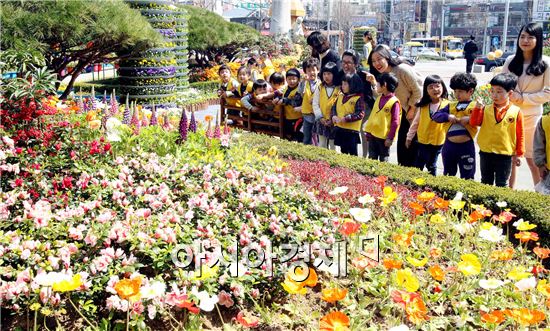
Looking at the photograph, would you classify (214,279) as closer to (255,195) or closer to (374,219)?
(255,195)

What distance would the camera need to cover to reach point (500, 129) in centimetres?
469

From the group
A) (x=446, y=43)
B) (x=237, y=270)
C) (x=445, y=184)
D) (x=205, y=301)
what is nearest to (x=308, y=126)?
(x=445, y=184)

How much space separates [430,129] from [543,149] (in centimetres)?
105

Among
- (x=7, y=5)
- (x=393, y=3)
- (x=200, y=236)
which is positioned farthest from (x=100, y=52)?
(x=393, y=3)

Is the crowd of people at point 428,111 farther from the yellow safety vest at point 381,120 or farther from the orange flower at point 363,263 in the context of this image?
the orange flower at point 363,263

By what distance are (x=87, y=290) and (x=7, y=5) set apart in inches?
257

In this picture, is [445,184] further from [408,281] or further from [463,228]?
[408,281]

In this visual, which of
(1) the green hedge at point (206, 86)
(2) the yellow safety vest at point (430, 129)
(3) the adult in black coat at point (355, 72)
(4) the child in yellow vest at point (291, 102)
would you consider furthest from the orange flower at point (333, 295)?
(1) the green hedge at point (206, 86)

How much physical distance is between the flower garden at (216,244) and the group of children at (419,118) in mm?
676

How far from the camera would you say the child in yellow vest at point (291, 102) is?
6.88 meters

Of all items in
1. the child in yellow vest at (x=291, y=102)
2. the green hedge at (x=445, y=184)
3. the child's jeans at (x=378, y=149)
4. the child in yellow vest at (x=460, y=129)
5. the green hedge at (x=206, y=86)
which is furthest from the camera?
the green hedge at (x=206, y=86)

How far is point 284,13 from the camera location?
2414 cm

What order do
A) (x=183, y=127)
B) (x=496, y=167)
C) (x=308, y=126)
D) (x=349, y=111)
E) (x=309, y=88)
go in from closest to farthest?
1. (x=183, y=127)
2. (x=496, y=167)
3. (x=349, y=111)
4. (x=309, y=88)
5. (x=308, y=126)

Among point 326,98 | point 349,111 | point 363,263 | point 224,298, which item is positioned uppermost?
point 326,98
